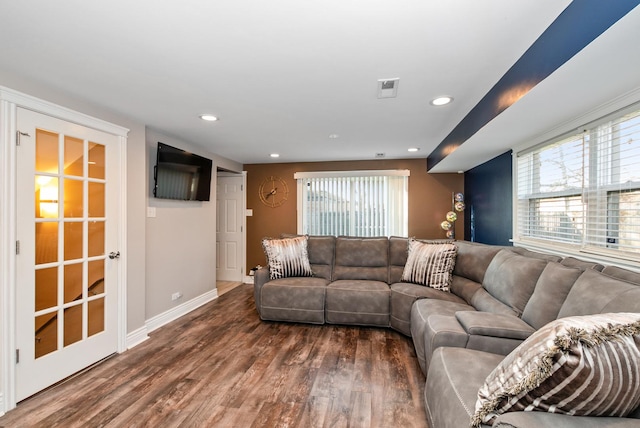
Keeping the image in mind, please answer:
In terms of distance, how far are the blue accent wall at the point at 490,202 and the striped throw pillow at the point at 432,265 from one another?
789mm

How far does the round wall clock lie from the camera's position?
17.2 ft

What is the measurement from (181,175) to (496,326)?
3.53m

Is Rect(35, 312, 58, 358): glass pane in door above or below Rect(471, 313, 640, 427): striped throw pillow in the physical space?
below

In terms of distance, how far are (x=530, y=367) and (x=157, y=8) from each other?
80.1 inches

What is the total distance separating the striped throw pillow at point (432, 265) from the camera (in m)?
3.11

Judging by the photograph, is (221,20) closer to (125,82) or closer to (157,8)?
(157,8)

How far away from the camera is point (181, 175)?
3480 millimetres

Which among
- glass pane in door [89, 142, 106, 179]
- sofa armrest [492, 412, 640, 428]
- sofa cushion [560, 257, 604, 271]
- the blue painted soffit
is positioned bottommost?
sofa armrest [492, 412, 640, 428]

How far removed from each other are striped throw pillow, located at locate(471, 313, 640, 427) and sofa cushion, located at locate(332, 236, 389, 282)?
275 cm

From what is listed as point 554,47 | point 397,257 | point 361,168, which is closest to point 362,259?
point 397,257

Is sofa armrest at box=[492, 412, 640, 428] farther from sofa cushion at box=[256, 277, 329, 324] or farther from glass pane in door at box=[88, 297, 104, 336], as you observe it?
glass pane in door at box=[88, 297, 104, 336]

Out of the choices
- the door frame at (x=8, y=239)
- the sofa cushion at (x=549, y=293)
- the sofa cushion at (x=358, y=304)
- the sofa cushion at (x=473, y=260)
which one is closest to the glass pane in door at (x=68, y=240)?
the door frame at (x=8, y=239)

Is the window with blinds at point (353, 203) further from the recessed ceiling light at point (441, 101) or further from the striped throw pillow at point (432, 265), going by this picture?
the recessed ceiling light at point (441, 101)

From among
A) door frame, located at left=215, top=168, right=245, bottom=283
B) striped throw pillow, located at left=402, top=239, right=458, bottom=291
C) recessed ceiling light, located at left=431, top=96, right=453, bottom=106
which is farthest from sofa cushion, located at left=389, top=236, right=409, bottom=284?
door frame, located at left=215, top=168, right=245, bottom=283
